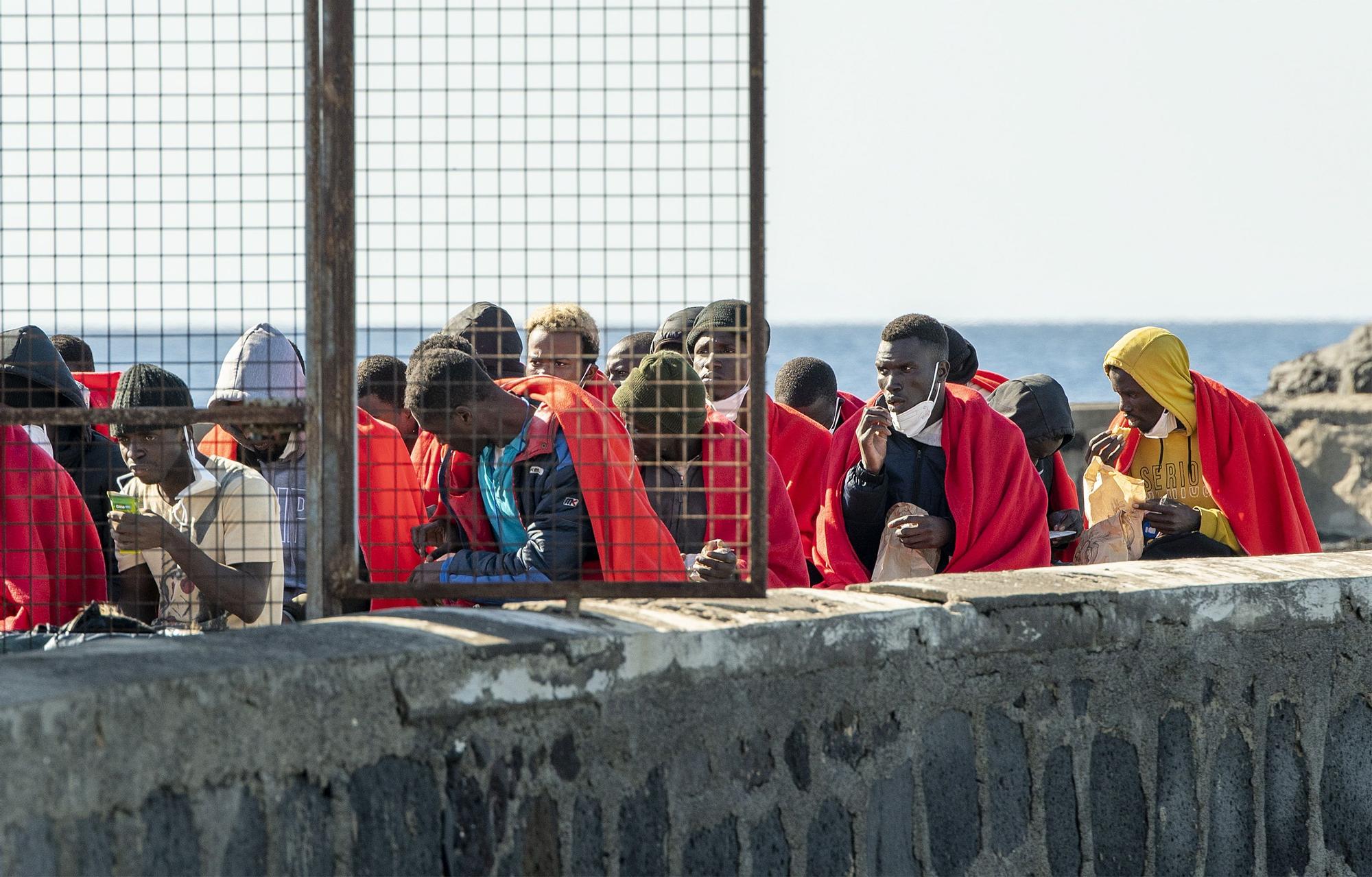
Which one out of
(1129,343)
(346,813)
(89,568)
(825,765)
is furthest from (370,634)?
(1129,343)

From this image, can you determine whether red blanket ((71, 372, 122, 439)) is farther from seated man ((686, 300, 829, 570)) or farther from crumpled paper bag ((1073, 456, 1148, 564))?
crumpled paper bag ((1073, 456, 1148, 564))

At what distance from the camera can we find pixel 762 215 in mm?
3205

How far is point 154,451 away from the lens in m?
4.20

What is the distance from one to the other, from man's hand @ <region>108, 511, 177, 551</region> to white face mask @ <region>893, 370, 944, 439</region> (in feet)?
8.86

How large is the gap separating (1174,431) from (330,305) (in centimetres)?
393

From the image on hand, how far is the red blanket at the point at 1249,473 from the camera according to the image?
19.4 feet

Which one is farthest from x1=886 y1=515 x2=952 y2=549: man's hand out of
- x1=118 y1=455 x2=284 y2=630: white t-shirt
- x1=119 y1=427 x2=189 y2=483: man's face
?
x1=119 y1=427 x2=189 y2=483: man's face

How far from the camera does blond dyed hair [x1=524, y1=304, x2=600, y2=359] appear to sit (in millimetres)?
5719

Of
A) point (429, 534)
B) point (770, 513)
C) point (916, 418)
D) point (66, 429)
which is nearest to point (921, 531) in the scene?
point (916, 418)

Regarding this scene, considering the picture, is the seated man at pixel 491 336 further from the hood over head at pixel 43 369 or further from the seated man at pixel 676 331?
the hood over head at pixel 43 369

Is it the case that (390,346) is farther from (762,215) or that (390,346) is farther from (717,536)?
(717,536)

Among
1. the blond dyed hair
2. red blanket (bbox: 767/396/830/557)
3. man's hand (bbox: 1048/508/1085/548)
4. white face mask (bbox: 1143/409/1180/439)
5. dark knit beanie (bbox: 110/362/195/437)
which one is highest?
the blond dyed hair

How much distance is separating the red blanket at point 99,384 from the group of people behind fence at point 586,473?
21mm

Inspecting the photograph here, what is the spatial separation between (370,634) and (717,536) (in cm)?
169
